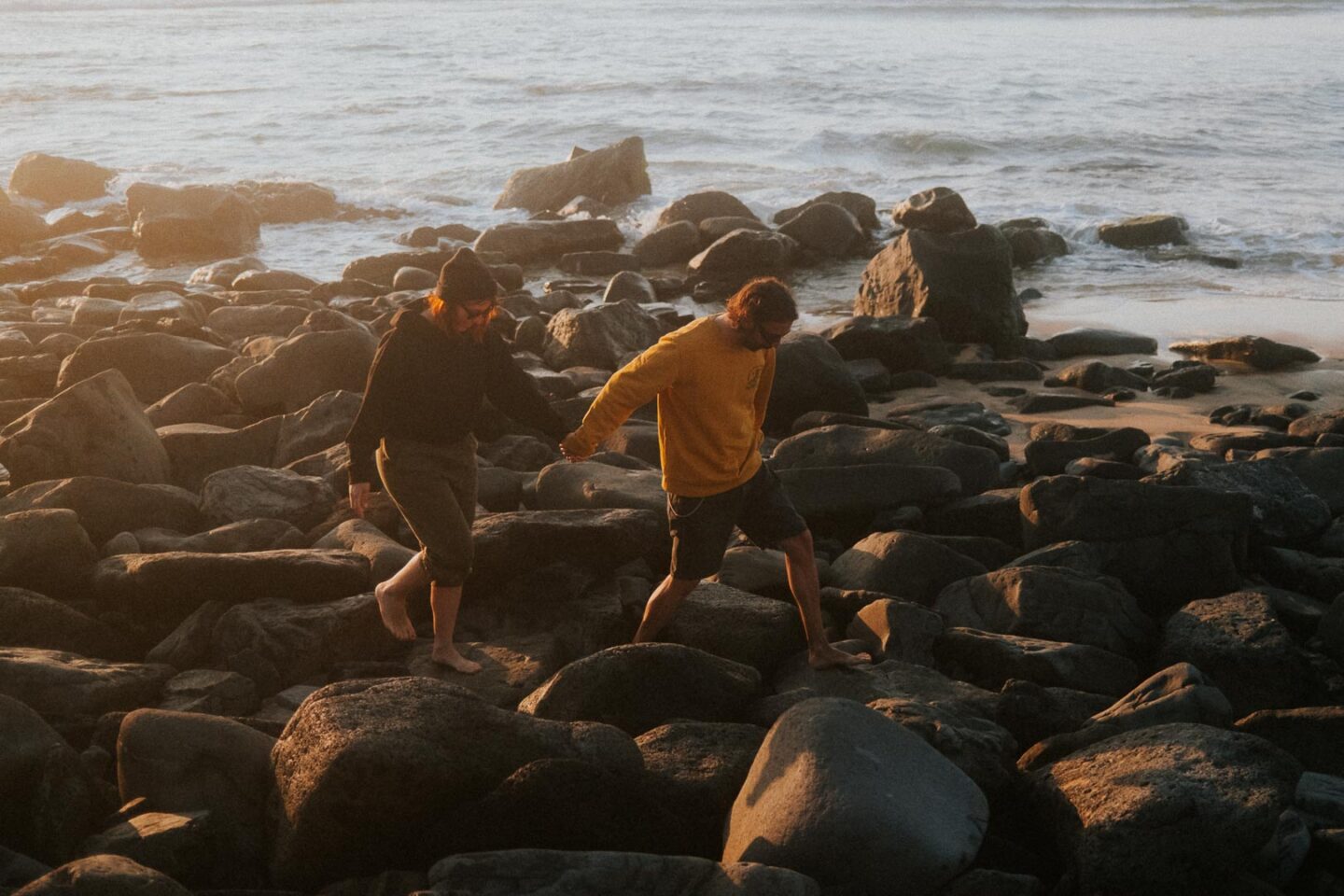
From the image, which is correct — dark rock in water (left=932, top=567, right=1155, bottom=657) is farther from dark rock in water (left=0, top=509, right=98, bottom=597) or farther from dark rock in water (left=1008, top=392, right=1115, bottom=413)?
dark rock in water (left=1008, top=392, right=1115, bottom=413)

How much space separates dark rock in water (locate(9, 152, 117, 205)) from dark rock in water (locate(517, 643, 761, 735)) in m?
22.4

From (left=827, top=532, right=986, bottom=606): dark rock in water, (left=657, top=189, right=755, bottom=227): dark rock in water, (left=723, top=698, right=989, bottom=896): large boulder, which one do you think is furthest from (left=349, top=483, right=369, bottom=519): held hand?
(left=657, top=189, right=755, bottom=227): dark rock in water

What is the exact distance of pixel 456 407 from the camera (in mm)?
5293

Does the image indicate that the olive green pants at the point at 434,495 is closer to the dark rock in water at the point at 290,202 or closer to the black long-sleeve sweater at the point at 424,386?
the black long-sleeve sweater at the point at 424,386

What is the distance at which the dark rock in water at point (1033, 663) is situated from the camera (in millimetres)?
5430

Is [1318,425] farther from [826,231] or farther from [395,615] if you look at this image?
[826,231]

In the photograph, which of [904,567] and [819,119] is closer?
[904,567]

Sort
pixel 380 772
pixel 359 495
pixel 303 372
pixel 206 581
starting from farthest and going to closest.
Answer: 1. pixel 303 372
2. pixel 206 581
3. pixel 359 495
4. pixel 380 772

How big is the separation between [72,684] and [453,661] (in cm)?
142

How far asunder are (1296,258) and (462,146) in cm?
1696

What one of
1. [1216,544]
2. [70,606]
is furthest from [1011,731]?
[70,606]

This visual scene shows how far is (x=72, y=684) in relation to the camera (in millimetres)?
4852

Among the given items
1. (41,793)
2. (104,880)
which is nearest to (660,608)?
(41,793)

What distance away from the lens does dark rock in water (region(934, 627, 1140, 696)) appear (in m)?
5.43
